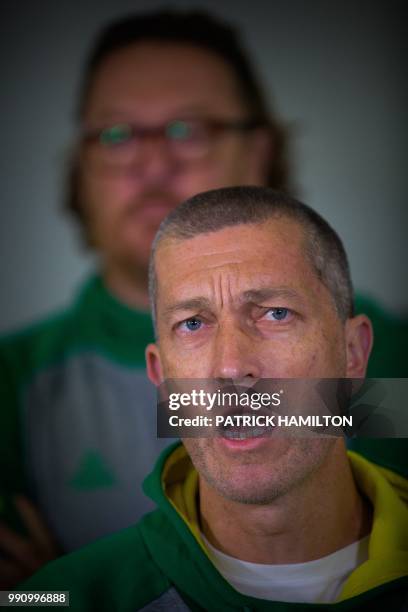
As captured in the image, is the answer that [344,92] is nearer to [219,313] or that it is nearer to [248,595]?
[219,313]

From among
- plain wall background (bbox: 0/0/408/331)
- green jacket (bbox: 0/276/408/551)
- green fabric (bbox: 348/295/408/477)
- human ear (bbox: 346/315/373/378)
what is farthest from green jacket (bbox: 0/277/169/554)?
human ear (bbox: 346/315/373/378)

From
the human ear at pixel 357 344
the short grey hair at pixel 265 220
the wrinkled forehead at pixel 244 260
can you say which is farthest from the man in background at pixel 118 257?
the wrinkled forehead at pixel 244 260

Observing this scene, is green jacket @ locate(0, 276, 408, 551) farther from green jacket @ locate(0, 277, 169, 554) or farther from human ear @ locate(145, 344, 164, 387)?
human ear @ locate(145, 344, 164, 387)

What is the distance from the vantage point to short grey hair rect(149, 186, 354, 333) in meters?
1.41

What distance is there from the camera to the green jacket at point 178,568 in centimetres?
132

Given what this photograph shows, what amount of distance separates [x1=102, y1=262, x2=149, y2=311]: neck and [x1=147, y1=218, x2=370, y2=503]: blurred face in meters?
0.83

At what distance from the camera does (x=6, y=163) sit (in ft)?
7.70

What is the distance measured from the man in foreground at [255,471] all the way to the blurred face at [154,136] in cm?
74

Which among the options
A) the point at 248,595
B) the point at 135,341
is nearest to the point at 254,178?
the point at 135,341

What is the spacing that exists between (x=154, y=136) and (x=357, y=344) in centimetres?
104

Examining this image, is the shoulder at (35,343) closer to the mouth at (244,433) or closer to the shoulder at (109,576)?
the shoulder at (109,576)

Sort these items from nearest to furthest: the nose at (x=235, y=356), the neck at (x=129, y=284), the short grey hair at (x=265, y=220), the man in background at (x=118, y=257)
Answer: the nose at (x=235, y=356)
the short grey hair at (x=265, y=220)
the man in background at (x=118, y=257)
the neck at (x=129, y=284)

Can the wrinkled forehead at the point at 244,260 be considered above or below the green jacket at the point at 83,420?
above

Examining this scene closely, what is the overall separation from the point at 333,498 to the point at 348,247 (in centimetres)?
99
